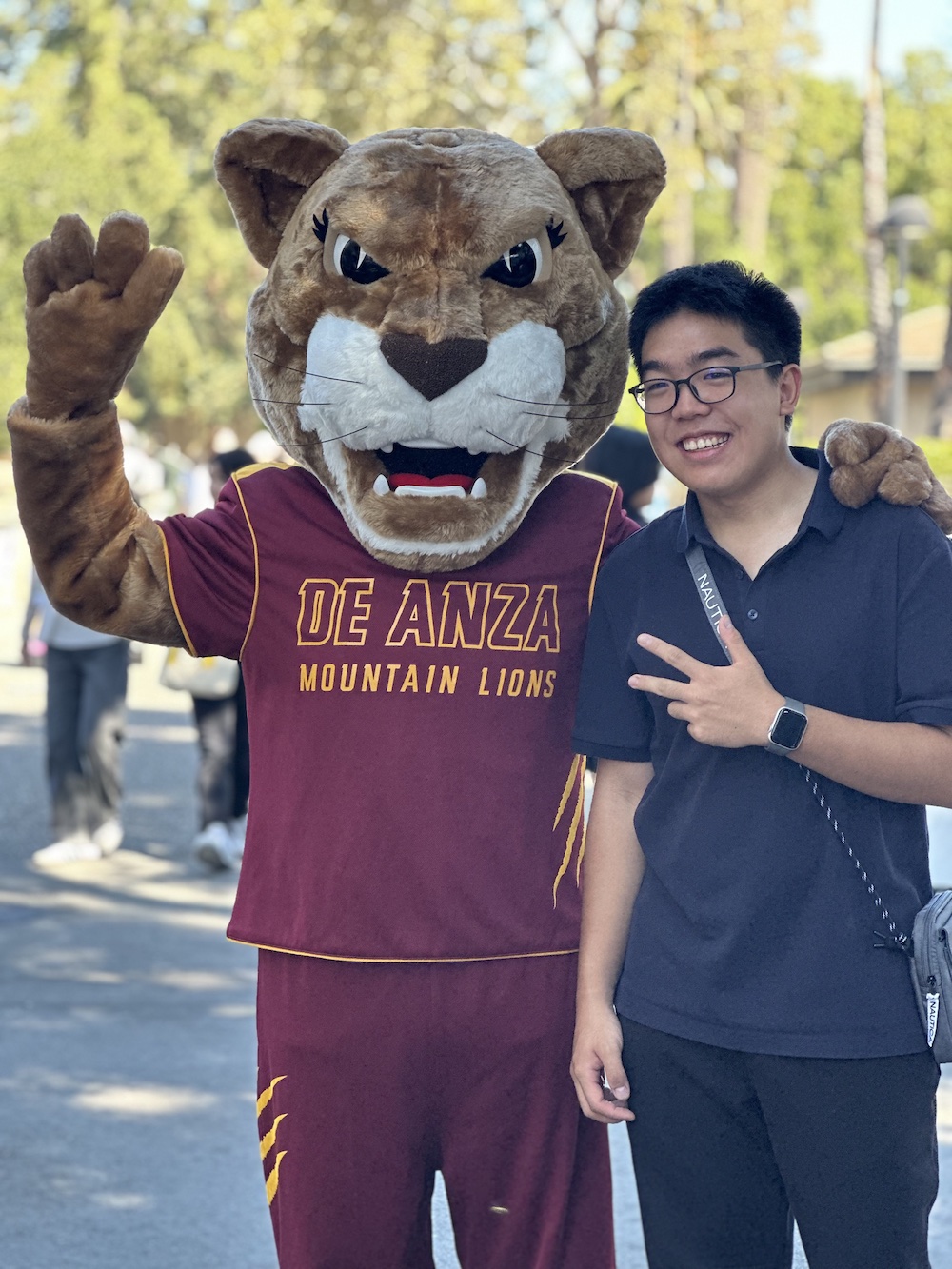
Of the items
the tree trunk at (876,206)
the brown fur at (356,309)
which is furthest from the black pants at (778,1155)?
the tree trunk at (876,206)

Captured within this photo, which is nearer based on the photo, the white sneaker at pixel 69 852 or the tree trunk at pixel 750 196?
the white sneaker at pixel 69 852

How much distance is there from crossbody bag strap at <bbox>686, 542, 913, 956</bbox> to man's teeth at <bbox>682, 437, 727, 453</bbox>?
18cm

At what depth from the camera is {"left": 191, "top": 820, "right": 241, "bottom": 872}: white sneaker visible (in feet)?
25.2

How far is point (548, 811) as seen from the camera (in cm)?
286

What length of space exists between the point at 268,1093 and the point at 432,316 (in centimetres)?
133

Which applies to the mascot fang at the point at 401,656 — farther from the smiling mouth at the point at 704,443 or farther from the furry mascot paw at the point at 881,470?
the smiling mouth at the point at 704,443

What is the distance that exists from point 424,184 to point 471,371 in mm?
351

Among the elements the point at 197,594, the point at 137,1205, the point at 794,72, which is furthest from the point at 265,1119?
the point at 794,72

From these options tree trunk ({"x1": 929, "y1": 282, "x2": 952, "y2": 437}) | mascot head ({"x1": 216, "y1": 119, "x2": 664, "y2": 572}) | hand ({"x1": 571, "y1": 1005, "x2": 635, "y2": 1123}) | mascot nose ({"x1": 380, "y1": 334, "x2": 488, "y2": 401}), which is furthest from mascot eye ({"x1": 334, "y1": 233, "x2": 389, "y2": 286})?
tree trunk ({"x1": 929, "y1": 282, "x2": 952, "y2": 437})

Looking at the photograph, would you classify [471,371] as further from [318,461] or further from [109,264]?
[109,264]

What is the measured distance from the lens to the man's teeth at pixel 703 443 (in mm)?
2619

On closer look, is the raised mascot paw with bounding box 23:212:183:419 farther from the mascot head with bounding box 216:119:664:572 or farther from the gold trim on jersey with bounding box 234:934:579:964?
the gold trim on jersey with bounding box 234:934:579:964

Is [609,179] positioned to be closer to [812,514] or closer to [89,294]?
[812,514]

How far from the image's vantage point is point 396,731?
278 cm
